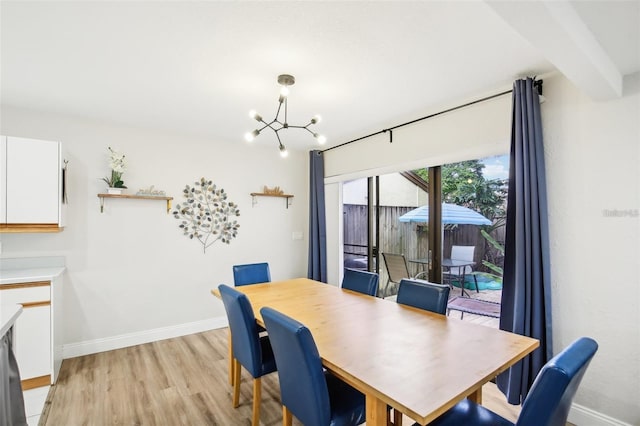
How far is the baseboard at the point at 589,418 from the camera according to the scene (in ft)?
6.52

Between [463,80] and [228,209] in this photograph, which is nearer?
[463,80]

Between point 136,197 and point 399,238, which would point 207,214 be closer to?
point 136,197

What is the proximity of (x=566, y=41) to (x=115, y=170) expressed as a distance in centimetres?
389

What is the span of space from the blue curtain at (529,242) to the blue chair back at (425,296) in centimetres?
59

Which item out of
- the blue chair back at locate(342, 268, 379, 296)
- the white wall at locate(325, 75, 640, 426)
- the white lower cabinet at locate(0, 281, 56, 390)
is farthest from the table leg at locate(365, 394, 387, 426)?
the white lower cabinet at locate(0, 281, 56, 390)

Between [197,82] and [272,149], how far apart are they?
211 centimetres

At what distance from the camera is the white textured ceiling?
1608 millimetres

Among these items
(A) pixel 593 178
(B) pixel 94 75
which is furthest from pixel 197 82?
(A) pixel 593 178

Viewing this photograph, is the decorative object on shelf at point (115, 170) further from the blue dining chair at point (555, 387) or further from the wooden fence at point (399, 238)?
the blue dining chair at point (555, 387)

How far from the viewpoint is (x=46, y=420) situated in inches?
85.9

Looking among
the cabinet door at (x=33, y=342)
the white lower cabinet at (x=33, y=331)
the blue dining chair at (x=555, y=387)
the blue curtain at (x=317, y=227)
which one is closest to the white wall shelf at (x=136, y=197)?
the white lower cabinet at (x=33, y=331)

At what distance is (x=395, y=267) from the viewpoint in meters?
3.68

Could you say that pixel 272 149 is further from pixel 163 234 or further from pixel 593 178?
pixel 593 178

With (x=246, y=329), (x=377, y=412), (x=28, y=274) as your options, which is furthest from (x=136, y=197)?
(x=377, y=412)
